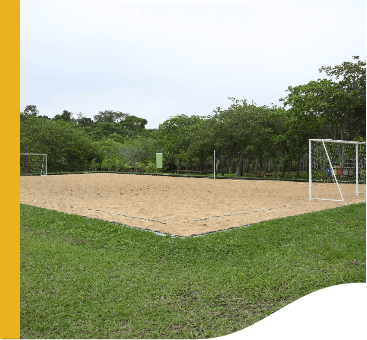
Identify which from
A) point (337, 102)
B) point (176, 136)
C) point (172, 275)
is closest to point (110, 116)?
point (176, 136)

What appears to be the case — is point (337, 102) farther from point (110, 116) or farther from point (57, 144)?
point (110, 116)

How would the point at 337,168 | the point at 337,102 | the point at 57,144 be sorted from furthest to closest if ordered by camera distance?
the point at 57,144
the point at 337,168
the point at 337,102


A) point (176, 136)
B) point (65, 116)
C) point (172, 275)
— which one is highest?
point (65, 116)

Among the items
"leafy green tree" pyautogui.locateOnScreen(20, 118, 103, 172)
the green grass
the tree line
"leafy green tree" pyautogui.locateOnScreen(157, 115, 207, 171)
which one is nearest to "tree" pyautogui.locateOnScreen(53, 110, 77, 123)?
the tree line

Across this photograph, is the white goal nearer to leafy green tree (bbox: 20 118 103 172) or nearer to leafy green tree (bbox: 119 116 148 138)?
leafy green tree (bbox: 20 118 103 172)

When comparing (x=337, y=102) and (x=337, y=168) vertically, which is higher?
(x=337, y=102)

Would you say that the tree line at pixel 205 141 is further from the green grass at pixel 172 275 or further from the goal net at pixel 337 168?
the green grass at pixel 172 275

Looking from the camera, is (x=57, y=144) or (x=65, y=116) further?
(x=65, y=116)

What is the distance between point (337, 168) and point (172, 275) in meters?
7.34

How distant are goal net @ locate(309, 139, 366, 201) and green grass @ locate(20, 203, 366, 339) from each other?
3205 millimetres

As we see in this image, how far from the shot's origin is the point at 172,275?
308cm

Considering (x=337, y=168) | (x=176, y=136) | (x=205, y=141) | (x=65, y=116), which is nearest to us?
(x=337, y=168)

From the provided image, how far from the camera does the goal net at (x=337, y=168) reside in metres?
7.77

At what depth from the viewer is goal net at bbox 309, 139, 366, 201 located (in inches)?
306
